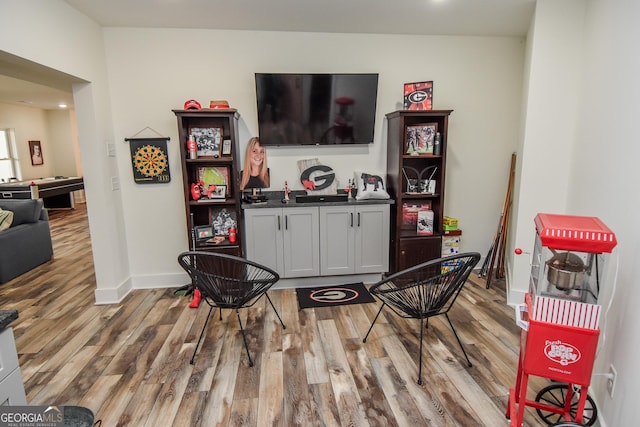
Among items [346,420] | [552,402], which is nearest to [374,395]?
[346,420]

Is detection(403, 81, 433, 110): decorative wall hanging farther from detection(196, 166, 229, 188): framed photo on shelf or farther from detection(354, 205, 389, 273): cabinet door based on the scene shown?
detection(196, 166, 229, 188): framed photo on shelf

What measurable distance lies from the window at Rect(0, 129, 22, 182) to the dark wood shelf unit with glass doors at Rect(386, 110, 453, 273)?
347 inches

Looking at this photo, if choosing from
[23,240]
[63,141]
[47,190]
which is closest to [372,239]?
[23,240]

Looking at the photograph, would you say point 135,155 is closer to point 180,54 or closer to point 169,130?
point 169,130

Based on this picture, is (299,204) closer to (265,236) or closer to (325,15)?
(265,236)

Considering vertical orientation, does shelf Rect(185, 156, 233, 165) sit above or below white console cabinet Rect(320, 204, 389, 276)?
above

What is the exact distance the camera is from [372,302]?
3391 mm

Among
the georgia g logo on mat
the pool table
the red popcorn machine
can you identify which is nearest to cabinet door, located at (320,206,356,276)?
the georgia g logo on mat

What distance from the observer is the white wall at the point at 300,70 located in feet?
11.6

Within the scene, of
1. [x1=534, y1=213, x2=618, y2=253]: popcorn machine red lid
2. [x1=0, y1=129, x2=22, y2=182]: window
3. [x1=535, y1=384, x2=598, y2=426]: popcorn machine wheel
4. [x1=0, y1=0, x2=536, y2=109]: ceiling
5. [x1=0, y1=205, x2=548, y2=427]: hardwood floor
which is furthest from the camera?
[x1=0, y1=129, x2=22, y2=182]: window

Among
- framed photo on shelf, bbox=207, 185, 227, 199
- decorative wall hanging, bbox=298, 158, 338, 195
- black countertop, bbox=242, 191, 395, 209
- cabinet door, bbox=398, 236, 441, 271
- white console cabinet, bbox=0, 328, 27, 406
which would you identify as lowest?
cabinet door, bbox=398, 236, 441, 271

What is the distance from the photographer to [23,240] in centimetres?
432

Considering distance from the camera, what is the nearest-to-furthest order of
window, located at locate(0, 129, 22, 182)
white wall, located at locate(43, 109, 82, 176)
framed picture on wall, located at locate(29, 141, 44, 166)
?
1. window, located at locate(0, 129, 22, 182)
2. framed picture on wall, located at locate(29, 141, 44, 166)
3. white wall, located at locate(43, 109, 82, 176)

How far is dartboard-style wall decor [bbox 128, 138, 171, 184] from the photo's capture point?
3.59m
